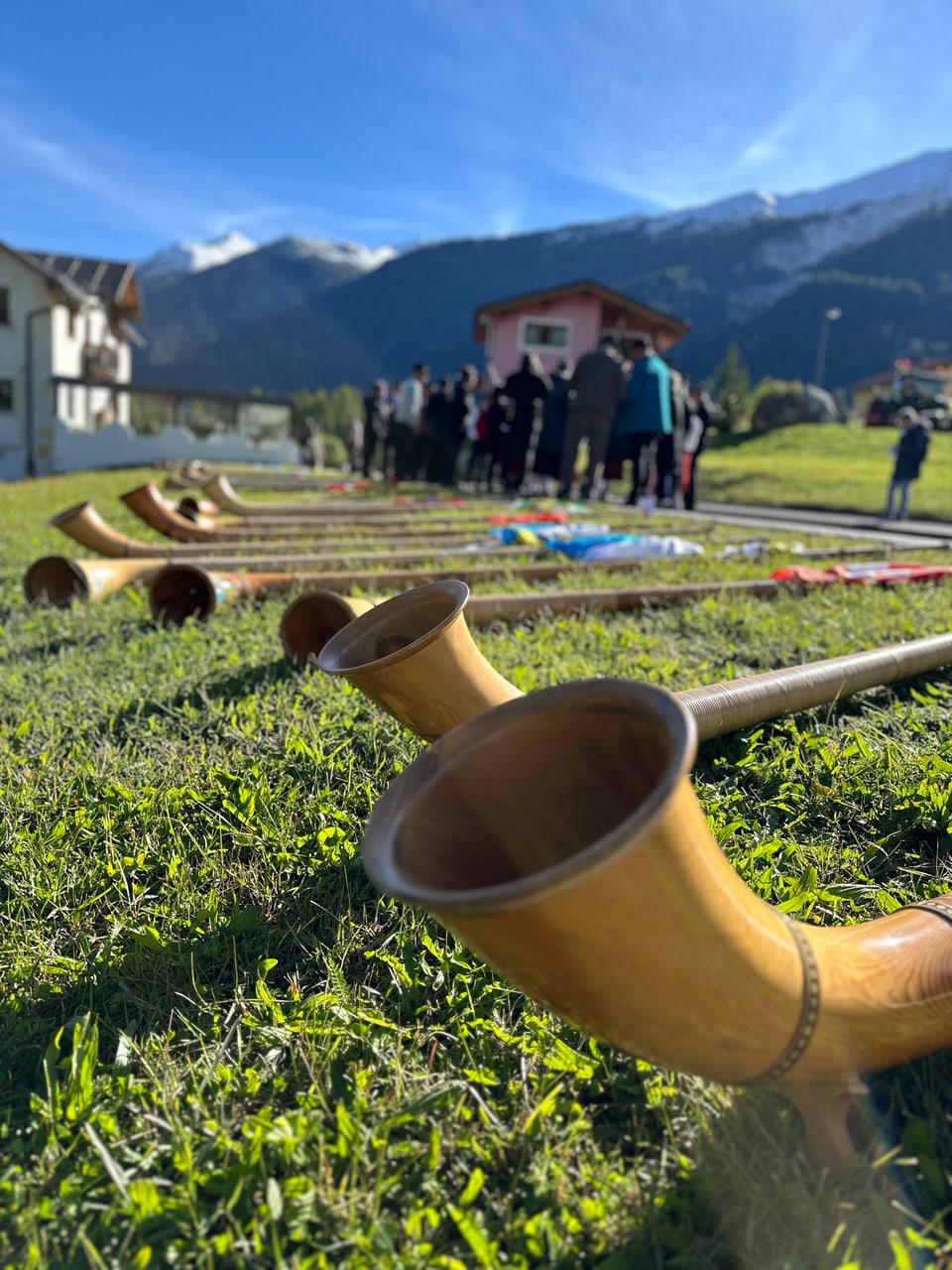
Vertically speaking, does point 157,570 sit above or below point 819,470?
below

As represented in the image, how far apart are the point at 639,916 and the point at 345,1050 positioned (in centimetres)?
74

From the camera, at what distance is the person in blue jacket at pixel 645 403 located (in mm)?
10992

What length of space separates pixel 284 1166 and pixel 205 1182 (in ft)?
0.38

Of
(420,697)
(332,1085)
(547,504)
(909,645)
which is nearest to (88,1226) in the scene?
(332,1085)

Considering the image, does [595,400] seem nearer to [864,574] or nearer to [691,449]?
[691,449]

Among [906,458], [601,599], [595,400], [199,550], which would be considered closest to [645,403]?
[595,400]

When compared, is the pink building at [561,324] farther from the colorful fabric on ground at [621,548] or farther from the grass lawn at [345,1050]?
the grass lawn at [345,1050]

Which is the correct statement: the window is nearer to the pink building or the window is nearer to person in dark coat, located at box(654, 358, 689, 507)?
the pink building

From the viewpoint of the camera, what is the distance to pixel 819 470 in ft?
68.9

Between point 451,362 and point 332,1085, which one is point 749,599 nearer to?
point 332,1085

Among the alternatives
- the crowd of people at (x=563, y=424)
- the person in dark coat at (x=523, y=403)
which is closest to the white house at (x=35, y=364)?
the crowd of people at (x=563, y=424)

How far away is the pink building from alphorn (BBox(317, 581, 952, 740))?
3181 centimetres

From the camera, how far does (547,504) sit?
1161 centimetres

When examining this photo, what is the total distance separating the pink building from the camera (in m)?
32.5
